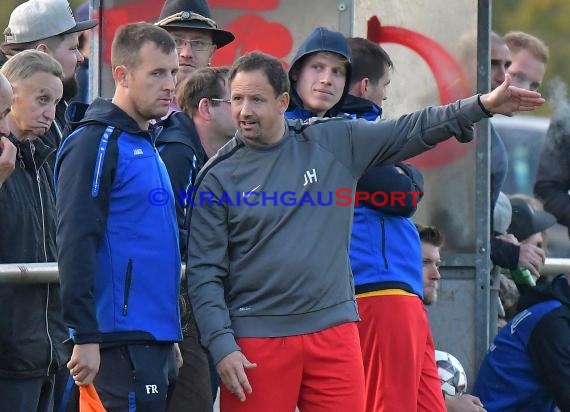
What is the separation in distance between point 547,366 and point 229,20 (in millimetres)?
2912

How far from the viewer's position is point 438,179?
846 centimetres

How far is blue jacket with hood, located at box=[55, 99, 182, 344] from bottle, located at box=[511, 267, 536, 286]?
2852 millimetres

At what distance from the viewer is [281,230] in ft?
19.2

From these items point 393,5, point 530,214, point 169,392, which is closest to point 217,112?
point 169,392

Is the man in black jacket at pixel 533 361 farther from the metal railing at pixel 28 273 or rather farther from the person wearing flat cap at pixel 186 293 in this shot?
the metal railing at pixel 28 273

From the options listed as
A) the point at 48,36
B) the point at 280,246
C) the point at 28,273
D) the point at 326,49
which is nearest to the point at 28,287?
the point at 28,273

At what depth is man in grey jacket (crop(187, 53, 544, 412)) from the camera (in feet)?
19.0

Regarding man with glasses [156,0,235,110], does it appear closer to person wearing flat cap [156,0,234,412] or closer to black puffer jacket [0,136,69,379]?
person wearing flat cap [156,0,234,412]

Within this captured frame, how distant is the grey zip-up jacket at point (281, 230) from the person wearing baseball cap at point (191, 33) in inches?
66.6

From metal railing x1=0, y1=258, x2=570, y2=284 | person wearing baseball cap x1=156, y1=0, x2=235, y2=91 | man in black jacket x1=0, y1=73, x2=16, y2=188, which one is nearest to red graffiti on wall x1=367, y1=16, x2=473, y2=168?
person wearing baseball cap x1=156, y1=0, x2=235, y2=91

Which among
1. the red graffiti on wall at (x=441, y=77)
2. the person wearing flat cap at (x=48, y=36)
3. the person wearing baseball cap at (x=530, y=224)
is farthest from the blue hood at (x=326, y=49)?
A: the person wearing baseball cap at (x=530, y=224)

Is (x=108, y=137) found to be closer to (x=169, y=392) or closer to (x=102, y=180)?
(x=102, y=180)

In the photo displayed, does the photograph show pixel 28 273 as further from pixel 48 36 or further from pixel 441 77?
pixel 441 77

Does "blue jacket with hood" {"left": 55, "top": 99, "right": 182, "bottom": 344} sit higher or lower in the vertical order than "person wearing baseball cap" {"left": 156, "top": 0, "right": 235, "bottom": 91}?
lower
